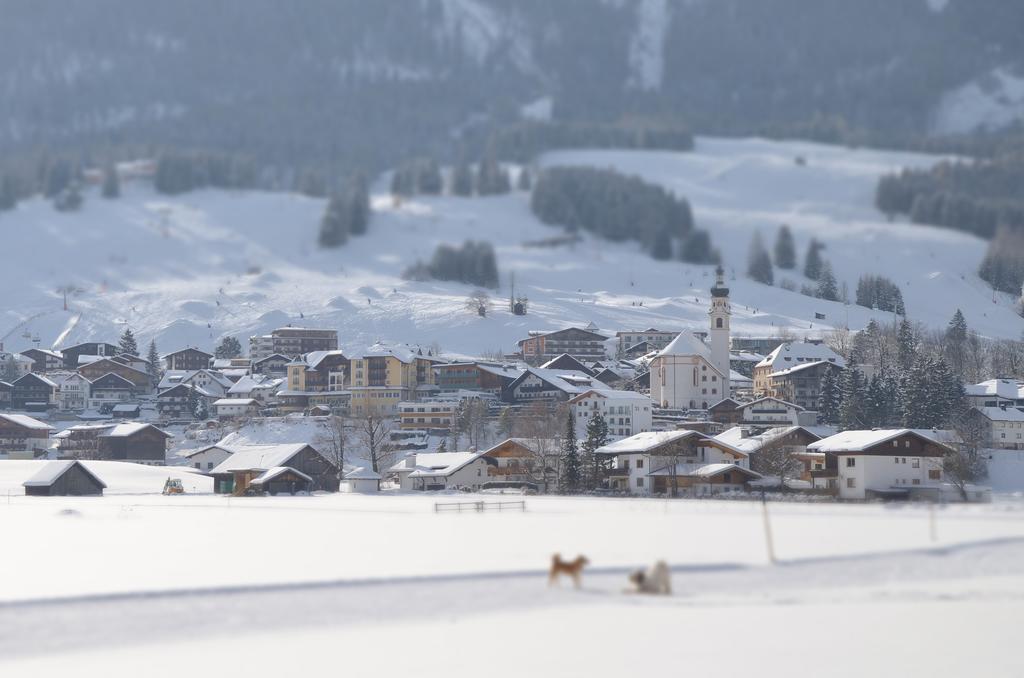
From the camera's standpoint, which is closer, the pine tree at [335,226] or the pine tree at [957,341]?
the pine tree at [957,341]

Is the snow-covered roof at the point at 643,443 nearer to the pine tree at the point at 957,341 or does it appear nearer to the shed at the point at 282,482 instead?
the shed at the point at 282,482

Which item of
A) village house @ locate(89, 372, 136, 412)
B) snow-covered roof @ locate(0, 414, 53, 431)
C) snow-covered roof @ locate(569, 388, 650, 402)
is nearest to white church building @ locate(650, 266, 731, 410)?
snow-covered roof @ locate(569, 388, 650, 402)

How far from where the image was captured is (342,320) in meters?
123

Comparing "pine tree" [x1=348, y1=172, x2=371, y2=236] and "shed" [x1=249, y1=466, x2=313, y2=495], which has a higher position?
"pine tree" [x1=348, y1=172, x2=371, y2=236]

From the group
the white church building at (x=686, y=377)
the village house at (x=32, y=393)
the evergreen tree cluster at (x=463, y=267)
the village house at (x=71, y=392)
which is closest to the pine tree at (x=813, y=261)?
the evergreen tree cluster at (x=463, y=267)

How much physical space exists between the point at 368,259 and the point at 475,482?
90571 mm

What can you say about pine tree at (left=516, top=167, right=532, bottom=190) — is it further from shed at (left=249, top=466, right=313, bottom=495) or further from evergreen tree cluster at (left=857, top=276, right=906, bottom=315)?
shed at (left=249, top=466, right=313, bottom=495)

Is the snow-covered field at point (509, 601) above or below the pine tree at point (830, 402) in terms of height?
below

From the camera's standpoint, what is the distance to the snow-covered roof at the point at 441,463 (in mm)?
60719

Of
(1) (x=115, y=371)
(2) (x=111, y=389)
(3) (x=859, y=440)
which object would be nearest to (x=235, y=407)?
(2) (x=111, y=389)

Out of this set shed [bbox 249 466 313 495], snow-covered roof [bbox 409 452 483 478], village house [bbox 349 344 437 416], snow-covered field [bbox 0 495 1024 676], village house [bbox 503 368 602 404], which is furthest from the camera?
village house [bbox 349 344 437 416]

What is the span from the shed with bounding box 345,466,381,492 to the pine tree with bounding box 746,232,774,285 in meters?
76.1

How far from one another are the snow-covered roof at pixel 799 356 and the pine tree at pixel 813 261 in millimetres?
37019

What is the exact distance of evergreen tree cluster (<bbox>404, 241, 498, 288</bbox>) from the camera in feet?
448
